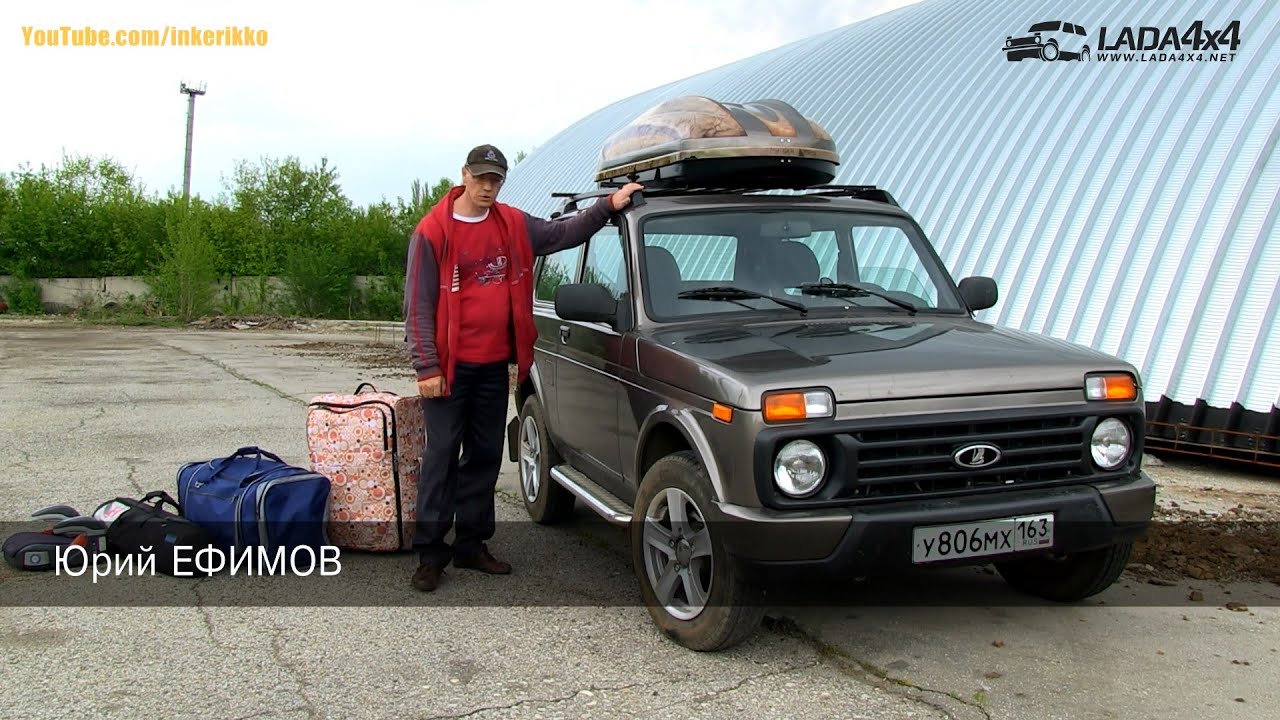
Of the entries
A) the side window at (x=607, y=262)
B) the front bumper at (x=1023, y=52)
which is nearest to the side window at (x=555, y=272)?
the side window at (x=607, y=262)

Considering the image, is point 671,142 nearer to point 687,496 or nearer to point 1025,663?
point 687,496

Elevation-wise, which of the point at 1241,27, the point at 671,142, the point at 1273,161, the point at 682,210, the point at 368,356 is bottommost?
the point at 368,356

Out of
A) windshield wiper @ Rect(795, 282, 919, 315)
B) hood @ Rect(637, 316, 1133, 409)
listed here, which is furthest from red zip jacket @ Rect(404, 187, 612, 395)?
windshield wiper @ Rect(795, 282, 919, 315)

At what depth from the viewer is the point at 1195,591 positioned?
187 inches

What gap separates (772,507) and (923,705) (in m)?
0.85

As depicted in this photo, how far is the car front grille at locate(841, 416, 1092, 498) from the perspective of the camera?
3590 mm

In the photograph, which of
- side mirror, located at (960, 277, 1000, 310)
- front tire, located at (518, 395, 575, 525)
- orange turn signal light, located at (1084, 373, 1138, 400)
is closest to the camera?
orange turn signal light, located at (1084, 373, 1138, 400)

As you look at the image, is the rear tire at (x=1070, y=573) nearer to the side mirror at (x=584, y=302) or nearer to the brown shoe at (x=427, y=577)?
the side mirror at (x=584, y=302)

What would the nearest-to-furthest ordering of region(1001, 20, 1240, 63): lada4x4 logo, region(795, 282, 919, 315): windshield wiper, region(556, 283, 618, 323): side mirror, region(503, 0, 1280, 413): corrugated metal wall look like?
region(556, 283, 618, 323): side mirror, region(795, 282, 919, 315): windshield wiper, region(503, 0, 1280, 413): corrugated metal wall, region(1001, 20, 1240, 63): lada4x4 logo

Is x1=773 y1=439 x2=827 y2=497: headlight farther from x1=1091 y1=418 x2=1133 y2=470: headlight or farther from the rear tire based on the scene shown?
the rear tire

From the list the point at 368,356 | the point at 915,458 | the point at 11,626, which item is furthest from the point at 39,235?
the point at 915,458

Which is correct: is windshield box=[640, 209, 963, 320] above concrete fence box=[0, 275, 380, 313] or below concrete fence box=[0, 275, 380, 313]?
above

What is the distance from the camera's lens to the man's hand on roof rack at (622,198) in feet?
16.3

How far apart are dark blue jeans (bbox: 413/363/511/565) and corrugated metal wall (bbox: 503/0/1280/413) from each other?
5829 mm
